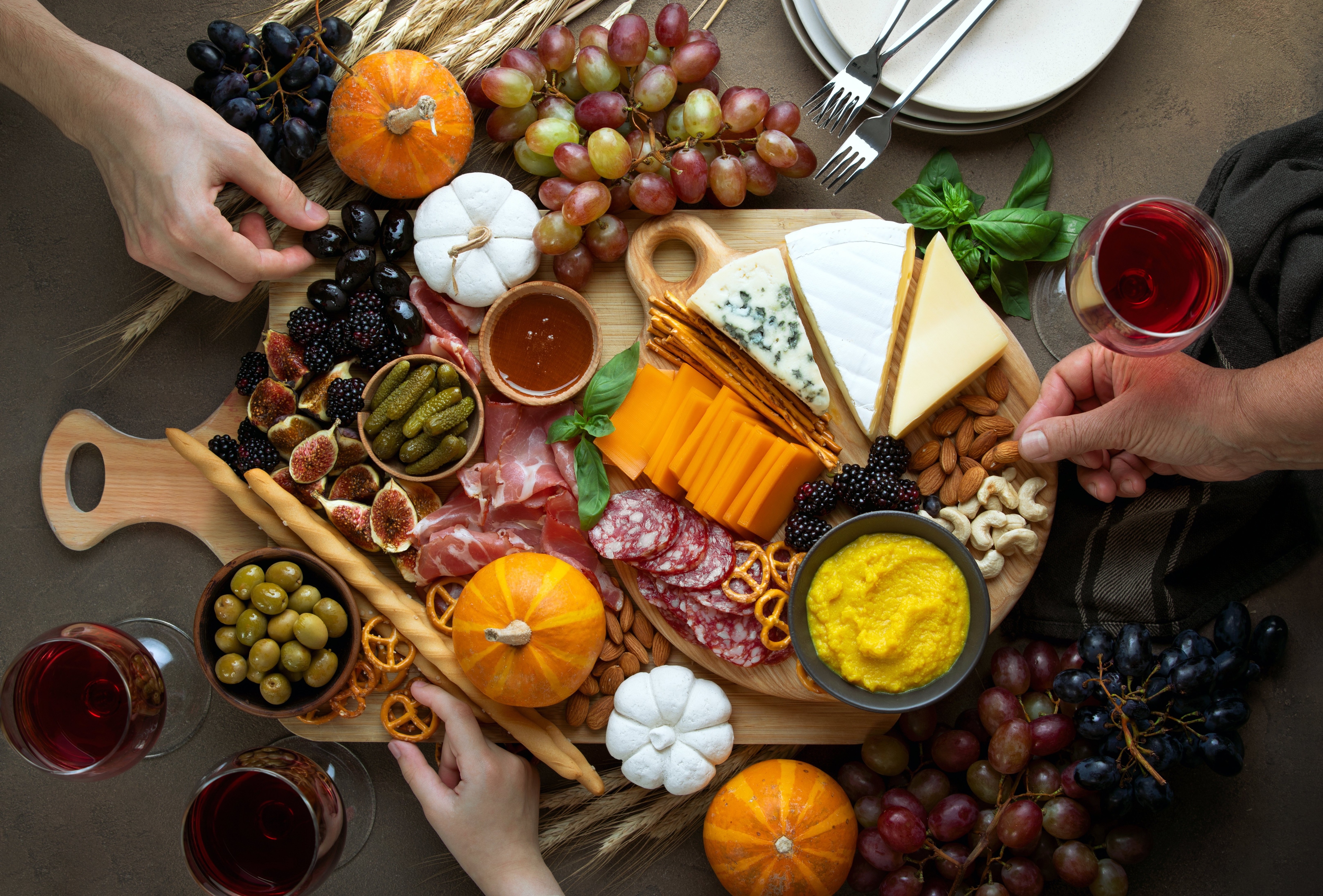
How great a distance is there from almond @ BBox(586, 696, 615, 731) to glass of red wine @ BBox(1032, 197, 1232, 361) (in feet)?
4.60

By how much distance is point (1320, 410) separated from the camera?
1536mm

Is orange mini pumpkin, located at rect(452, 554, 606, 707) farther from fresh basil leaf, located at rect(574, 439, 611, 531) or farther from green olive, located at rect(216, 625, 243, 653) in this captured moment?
green olive, located at rect(216, 625, 243, 653)

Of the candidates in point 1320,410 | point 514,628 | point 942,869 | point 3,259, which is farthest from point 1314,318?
point 3,259

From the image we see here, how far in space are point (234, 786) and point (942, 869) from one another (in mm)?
1698

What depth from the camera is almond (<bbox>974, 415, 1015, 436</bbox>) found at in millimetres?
1949

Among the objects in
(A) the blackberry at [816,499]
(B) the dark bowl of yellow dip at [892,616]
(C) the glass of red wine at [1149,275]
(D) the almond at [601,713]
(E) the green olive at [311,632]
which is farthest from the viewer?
(D) the almond at [601,713]

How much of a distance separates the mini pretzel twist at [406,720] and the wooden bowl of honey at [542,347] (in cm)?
81

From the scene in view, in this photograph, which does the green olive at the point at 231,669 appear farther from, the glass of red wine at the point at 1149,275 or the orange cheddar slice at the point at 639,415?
the glass of red wine at the point at 1149,275

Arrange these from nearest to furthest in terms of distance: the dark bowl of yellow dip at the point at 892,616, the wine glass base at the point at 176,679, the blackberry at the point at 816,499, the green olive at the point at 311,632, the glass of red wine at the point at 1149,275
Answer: the glass of red wine at the point at 1149,275, the dark bowl of yellow dip at the point at 892,616, the green olive at the point at 311,632, the blackberry at the point at 816,499, the wine glass base at the point at 176,679

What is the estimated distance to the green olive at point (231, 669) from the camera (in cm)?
182

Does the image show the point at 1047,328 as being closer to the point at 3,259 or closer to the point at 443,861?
the point at 443,861

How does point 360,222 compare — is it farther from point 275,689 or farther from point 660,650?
point 660,650

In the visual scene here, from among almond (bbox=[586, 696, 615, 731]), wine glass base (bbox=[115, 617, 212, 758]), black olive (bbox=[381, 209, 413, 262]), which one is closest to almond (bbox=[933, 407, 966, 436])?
almond (bbox=[586, 696, 615, 731])

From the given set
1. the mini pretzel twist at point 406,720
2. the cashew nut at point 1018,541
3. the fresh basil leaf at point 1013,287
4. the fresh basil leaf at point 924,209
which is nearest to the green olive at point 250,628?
the mini pretzel twist at point 406,720
